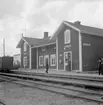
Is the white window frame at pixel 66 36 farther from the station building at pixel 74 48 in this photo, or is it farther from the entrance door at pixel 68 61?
the entrance door at pixel 68 61

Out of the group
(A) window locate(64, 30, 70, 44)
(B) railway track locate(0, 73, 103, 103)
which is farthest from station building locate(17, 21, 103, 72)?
(B) railway track locate(0, 73, 103, 103)

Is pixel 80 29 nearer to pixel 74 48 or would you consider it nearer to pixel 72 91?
pixel 74 48

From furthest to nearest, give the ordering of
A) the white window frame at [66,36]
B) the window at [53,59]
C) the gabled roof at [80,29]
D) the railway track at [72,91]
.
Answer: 1. the window at [53,59]
2. the white window frame at [66,36]
3. the gabled roof at [80,29]
4. the railway track at [72,91]

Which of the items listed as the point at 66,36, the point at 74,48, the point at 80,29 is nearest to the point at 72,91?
the point at 80,29

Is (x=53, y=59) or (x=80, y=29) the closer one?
(x=80, y=29)

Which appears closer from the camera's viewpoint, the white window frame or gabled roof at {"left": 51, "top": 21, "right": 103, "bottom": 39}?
gabled roof at {"left": 51, "top": 21, "right": 103, "bottom": 39}

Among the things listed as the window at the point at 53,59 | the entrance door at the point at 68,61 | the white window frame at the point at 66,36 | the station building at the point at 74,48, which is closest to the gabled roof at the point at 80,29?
the station building at the point at 74,48

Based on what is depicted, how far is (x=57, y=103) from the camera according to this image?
254 inches

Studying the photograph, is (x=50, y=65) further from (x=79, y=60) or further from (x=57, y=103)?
(x=57, y=103)

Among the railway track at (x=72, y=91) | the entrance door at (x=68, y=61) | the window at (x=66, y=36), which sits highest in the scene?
the window at (x=66, y=36)

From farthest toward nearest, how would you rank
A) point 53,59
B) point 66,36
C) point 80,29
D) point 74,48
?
point 53,59
point 66,36
point 74,48
point 80,29

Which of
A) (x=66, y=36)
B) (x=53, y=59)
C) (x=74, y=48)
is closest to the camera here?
(x=74, y=48)

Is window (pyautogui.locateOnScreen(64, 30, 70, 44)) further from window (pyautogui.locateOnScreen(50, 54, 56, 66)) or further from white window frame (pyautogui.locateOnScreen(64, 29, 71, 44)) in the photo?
window (pyautogui.locateOnScreen(50, 54, 56, 66))

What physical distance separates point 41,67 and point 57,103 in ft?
73.3
